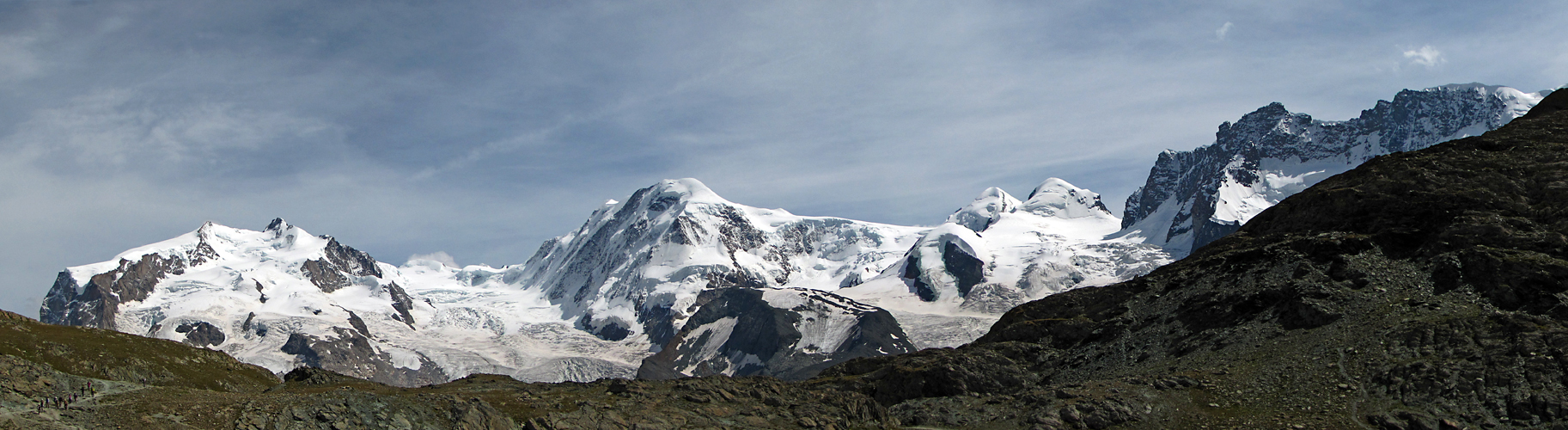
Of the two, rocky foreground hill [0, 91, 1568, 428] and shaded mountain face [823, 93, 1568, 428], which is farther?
shaded mountain face [823, 93, 1568, 428]

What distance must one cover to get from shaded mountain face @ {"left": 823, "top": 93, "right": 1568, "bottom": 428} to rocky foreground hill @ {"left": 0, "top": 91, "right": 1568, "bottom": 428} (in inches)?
10.7

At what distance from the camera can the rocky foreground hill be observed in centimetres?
7644

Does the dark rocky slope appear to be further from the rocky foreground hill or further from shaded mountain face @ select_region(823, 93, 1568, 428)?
shaded mountain face @ select_region(823, 93, 1568, 428)

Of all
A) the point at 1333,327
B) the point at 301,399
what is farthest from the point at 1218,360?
the point at 301,399

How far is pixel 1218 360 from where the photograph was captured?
331ft

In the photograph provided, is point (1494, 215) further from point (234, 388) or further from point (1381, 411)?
point (234, 388)

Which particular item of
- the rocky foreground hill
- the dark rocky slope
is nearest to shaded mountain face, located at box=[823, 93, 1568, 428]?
the rocky foreground hill

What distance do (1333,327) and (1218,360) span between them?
10548 millimetres

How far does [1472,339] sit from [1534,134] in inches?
2459

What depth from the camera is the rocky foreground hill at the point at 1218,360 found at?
251 ft

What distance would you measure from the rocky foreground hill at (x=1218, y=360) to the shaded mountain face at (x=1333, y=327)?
272 millimetres

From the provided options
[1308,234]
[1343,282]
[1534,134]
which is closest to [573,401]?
[1343,282]

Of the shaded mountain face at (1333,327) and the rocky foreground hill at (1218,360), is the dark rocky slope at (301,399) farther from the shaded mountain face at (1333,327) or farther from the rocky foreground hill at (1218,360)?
the shaded mountain face at (1333,327)

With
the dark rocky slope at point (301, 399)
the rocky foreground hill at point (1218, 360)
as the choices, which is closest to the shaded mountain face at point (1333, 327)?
the rocky foreground hill at point (1218, 360)
